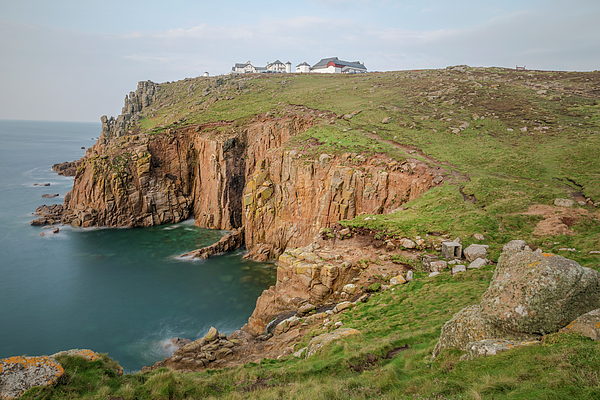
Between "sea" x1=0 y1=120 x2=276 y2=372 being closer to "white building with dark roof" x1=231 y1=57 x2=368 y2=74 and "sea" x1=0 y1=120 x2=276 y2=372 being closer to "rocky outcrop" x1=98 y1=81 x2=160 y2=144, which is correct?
"rocky outcrop" x1=98 y1=81 x2=160 y2=144

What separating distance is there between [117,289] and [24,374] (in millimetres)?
28619

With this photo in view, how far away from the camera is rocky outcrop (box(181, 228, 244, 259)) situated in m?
39.5

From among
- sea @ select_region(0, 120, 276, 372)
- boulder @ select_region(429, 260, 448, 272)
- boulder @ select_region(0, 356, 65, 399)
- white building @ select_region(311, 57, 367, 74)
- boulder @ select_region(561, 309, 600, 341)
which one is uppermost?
white building @ select_region(311, 57, 367, 74)

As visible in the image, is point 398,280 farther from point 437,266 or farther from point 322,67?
point 322,67

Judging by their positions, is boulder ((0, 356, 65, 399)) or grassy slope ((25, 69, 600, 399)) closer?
grassy slope ((25, 69, 600, 399))

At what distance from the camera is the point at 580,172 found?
28156 mm

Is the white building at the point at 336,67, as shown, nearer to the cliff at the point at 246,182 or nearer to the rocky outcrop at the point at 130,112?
the rocky outcrop at the point at 130,112

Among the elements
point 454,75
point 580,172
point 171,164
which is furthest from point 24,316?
point 454,75

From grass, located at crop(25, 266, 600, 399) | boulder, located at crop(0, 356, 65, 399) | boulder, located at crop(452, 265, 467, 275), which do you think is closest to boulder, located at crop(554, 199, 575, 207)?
boulder, located at crop(452, 265, 467, 275)

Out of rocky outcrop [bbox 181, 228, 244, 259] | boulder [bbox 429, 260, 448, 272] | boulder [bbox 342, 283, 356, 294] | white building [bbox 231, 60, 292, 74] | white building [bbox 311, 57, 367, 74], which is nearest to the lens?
boulder [bbox 342, 283, 356, 294]

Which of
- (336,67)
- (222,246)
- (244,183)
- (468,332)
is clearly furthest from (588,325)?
(336,67)

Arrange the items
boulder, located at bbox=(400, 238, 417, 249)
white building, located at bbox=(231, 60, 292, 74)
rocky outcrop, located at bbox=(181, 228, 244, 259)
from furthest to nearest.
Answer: white building, located at bbox=(231, 60, 292, 74) < rocky outcrop, located at bbox=(181, 228, 244, 259) < boulder, located at bbox=(400, 238, 417, 249)

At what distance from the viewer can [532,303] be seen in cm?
714

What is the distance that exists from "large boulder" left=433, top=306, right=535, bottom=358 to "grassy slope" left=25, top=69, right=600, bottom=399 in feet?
1.52
